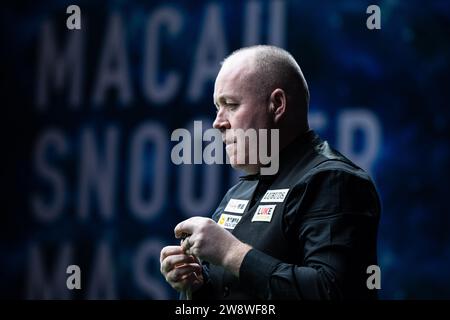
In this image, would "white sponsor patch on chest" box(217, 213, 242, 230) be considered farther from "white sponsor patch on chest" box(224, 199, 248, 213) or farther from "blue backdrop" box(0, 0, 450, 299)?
"blue backdrop" box(0, 0, 450, 299)

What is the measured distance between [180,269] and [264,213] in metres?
0.28

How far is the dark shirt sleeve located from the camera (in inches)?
53.8

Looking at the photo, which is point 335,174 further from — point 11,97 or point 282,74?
point 11,97

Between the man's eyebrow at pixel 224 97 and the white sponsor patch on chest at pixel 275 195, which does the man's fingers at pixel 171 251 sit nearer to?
the white sponsor patch on chest at pixel 275 195

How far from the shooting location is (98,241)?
394 cm

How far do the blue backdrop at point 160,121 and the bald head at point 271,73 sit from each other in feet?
5.69

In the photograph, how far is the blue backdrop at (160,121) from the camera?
3.38 m

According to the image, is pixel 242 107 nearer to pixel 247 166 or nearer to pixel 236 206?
pixel 247 166

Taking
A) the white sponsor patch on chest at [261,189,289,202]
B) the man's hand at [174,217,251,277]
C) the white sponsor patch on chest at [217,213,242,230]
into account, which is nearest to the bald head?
the white sponsor patch on chest at [261,189,289,202]

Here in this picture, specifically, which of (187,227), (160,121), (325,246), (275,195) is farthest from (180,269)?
(160,121)

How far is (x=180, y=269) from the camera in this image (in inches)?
65.0

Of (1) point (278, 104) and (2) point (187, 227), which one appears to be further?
(1) point (278, 104)

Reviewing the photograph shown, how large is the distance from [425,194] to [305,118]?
6.03 feet

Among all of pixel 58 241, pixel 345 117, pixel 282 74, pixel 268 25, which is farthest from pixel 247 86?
pixel 58 241
